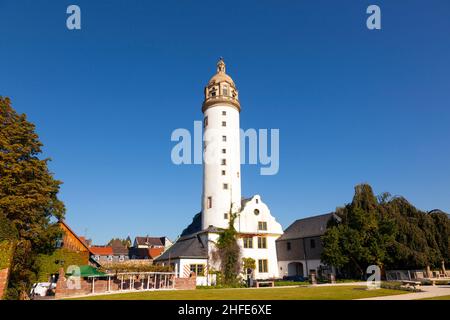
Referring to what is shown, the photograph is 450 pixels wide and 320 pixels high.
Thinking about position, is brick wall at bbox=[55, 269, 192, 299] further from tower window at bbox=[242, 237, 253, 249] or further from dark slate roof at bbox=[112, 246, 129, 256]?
dark slate roof at bbox=[112, 246, 129, 256]

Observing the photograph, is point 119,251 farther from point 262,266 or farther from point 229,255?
point 229,255

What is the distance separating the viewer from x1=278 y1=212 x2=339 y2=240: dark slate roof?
42.2 metres

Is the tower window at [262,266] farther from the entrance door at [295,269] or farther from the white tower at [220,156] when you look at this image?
the white tower at [220,156]

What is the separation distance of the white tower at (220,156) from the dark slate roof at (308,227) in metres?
8.29

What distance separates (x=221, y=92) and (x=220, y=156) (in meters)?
8.93

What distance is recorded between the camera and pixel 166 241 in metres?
97.6

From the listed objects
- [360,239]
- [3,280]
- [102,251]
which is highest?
[102,251]

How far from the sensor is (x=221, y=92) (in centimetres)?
4675

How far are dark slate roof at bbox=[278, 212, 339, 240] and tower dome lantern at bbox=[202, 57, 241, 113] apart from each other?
17651 millimetres

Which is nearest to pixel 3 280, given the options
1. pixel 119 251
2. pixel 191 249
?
pixel 191 249

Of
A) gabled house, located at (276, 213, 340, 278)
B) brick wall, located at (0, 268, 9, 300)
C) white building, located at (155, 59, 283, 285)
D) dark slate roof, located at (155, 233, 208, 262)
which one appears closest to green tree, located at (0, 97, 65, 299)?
brick wall, located at (0, 268, 9, 300)

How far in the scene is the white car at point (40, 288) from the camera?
2904 cm

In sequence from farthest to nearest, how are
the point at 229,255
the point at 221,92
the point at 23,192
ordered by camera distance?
1. the point at 221,92
2. the point at 229,255
3. the point at 23,192

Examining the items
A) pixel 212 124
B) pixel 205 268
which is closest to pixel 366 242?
pixel 205 268
